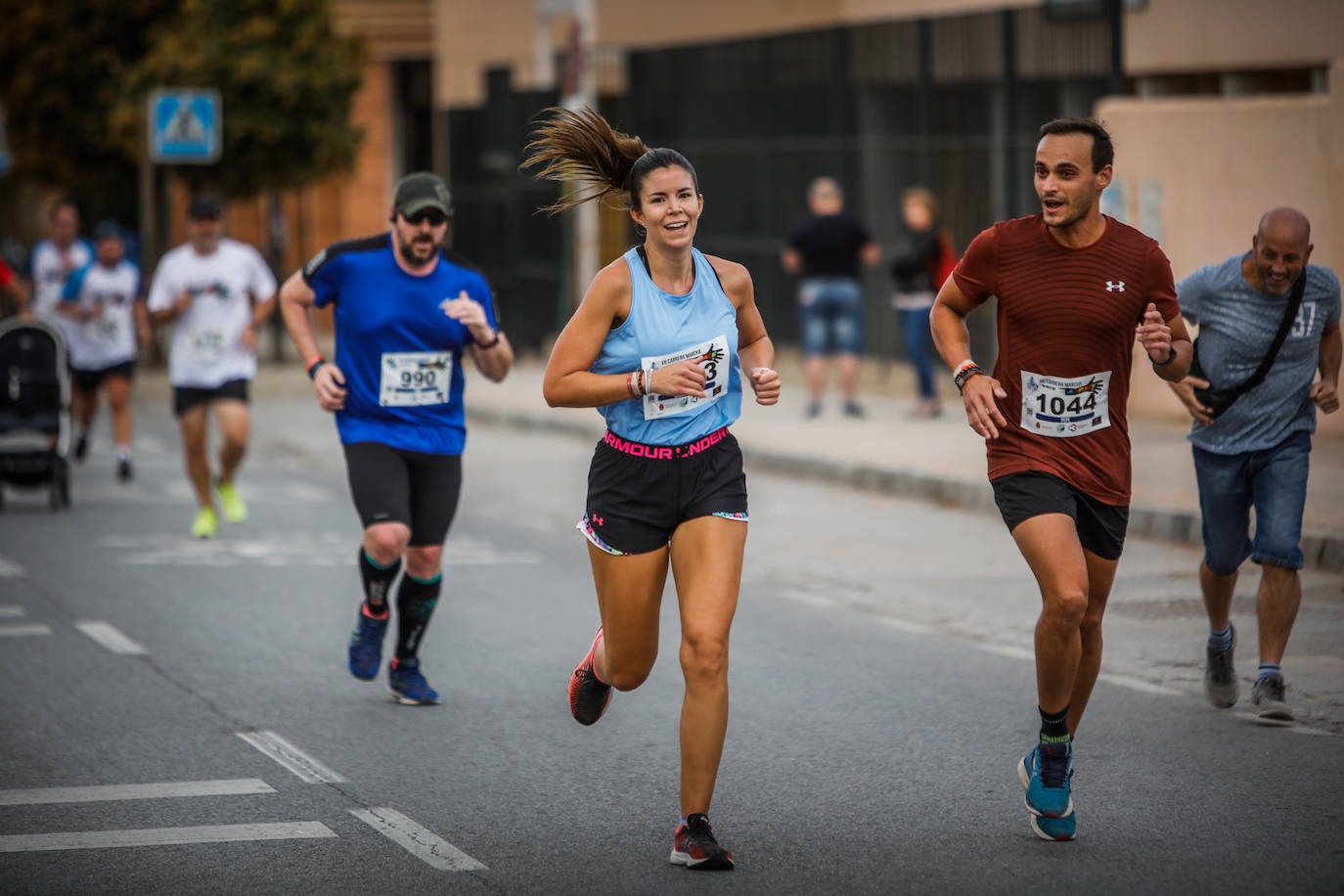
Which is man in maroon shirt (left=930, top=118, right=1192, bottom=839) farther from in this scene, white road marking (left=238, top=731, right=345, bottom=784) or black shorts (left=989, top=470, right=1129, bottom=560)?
white road marking (left=238, top=731, right=345, bottom=784)

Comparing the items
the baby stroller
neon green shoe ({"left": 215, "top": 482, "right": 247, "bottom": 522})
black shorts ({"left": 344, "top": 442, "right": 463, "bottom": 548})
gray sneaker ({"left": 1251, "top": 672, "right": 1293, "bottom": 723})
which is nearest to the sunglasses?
black shorts ({"left": 344, "top": 442, "right": 463, "bottom": 548})

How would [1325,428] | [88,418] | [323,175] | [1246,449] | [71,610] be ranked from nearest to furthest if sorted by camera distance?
[1246,449]
[71,610]
[1325,428]
[88,418]
[323,175]

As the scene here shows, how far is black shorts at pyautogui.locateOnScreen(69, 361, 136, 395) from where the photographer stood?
52.4ft

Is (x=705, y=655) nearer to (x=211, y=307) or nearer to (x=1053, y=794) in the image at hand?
(x=1053, y=794)

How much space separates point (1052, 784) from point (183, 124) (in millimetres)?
19171

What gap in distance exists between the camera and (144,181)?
25359 mm

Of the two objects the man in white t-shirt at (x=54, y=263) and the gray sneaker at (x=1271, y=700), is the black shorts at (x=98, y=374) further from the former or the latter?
the gray sneaker at (x=1271, y=700)

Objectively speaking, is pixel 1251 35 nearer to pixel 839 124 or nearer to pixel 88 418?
pixel 839 124

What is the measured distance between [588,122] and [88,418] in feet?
37.4

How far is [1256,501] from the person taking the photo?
7578 millimetres

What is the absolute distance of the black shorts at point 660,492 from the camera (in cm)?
586

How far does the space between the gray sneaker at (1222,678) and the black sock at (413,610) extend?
9.62 feet

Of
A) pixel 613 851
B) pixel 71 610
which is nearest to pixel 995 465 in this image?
pixel 613 851

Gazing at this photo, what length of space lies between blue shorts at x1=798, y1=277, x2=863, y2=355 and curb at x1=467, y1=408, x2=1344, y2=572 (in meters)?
2.05
